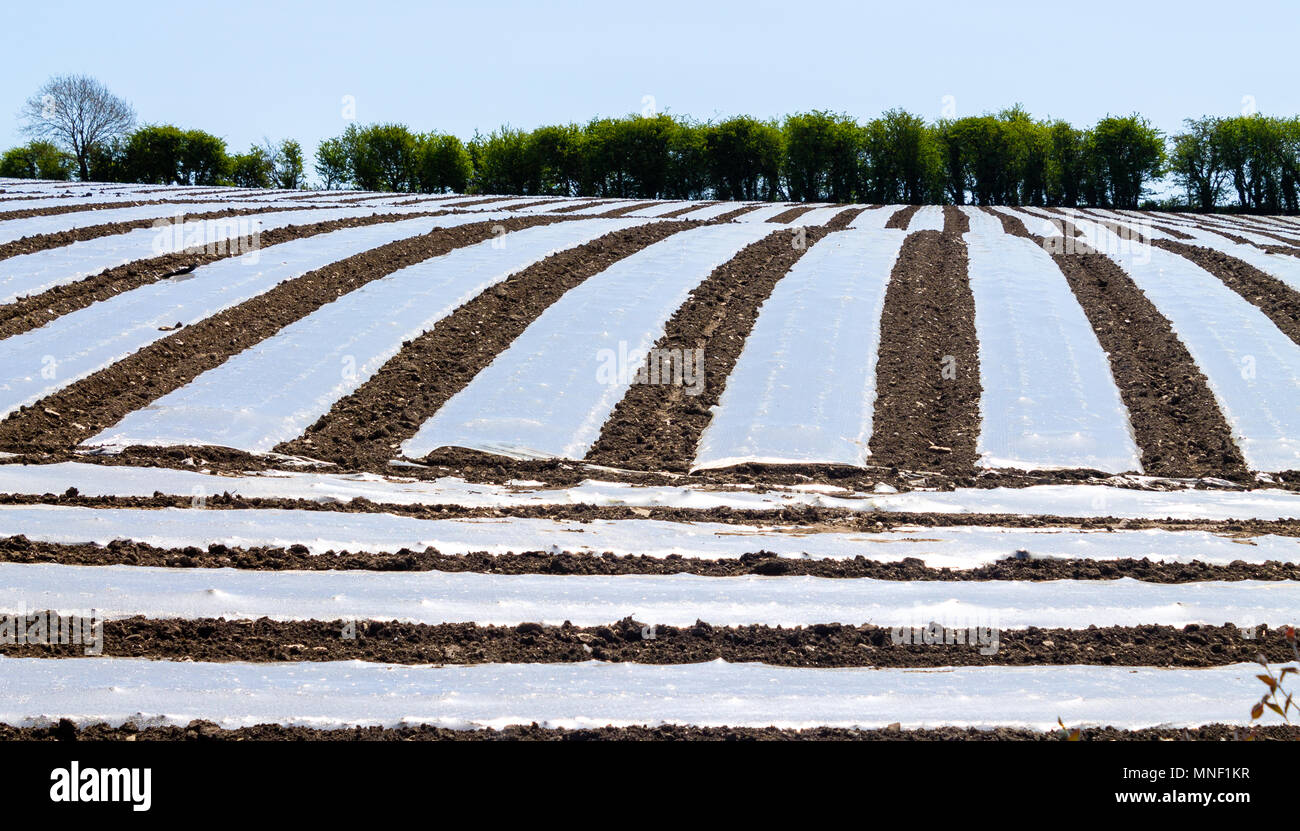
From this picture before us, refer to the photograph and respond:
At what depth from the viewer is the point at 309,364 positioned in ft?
32.3

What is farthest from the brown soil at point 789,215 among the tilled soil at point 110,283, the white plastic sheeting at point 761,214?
the tilled soil at point 110,283

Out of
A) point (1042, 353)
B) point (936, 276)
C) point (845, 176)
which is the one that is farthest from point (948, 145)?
point (1042, 353)

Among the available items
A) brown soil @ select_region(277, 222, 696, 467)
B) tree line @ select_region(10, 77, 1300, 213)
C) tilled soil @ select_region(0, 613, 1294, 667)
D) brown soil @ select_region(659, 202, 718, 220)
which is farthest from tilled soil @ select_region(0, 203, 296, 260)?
tree line @ select_region(10, 77, 1300, 213)

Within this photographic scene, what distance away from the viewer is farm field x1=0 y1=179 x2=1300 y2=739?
454 cm

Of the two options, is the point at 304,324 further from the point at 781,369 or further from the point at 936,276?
the point at 936,276

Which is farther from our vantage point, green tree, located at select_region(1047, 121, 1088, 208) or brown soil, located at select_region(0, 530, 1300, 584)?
green tree, located at select_region(1047, 121, 1088, 208)

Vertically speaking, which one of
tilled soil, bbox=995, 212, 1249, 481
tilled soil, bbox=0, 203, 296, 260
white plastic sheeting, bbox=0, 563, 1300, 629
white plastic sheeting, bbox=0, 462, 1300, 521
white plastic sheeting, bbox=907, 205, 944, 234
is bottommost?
white plastic sheeting, bbox=0, 563, 1300, 629

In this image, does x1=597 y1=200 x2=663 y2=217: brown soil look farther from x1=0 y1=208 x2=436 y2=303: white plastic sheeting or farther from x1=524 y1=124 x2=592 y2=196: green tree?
x1=524 y1=124 x2=592 y2=196: green tree

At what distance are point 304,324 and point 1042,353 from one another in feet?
27.8

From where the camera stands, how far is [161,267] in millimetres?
12992

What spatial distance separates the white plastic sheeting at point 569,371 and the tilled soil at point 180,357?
2.73 m

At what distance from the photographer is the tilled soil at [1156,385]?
334 inches

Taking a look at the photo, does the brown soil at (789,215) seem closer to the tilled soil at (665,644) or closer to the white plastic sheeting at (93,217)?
the white plastic sheeting at (93,217)

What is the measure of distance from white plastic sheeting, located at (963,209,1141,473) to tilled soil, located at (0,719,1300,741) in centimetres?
453
